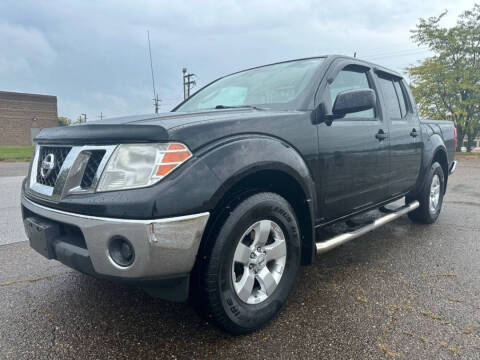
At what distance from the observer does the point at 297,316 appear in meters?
2.18

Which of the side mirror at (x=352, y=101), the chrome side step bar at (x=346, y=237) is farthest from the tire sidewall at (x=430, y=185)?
the side mirror at (x=352, y=101)

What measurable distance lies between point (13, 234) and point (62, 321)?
2463 millimetres

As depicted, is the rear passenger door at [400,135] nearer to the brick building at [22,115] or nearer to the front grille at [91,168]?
the front grille at [91,168]

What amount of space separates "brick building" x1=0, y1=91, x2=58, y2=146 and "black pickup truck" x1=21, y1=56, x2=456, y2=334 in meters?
44.8

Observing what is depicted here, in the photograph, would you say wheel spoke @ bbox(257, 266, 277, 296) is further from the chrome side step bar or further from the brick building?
the brick building

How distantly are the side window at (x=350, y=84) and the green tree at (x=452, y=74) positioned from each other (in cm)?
2005

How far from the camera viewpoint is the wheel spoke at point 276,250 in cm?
206

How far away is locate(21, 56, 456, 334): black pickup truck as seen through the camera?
163 cm

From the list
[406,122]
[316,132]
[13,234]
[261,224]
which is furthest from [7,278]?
[406,122]

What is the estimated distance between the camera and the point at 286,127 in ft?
7.22

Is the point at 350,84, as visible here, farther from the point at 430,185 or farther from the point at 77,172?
the point at 77,172

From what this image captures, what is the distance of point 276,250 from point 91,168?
1.15 meters

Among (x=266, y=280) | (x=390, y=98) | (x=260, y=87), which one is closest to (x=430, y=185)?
(x=390, y=98)

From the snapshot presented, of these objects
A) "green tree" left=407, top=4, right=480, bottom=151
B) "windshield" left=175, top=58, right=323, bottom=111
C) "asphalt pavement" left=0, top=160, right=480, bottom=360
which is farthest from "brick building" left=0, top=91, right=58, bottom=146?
"asphalt pavement" left=0, top=160, right=480, bottom=360
